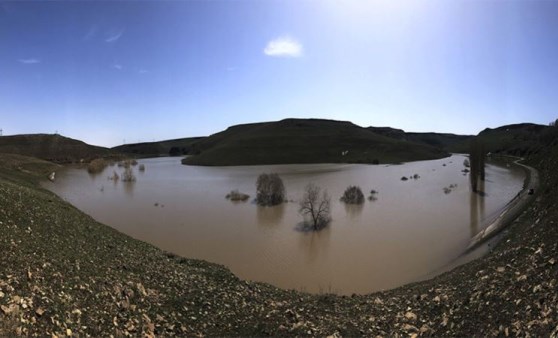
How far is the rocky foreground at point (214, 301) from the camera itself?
8492mm

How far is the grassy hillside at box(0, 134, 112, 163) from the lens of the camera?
13936 cm

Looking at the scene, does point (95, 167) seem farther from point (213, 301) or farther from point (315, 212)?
point (213, 301)

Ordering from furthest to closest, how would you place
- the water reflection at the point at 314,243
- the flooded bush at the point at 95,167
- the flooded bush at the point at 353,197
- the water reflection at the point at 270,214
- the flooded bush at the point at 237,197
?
the flooded bush at the point at 95,167 < the flooded bush at the point at 237,197 < the flooded bush at the point at 353,197 < the water reflection at the point at 270,214 < the water reflection at the point at 314,243

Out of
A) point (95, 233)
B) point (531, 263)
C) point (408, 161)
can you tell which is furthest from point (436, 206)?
point (408, 161)

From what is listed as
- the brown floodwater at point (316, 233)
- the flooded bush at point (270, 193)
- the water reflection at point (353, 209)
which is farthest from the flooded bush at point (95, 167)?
the water reflection at point (353, 209)

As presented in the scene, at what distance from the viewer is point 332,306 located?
1341 cm

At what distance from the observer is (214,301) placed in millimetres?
12688

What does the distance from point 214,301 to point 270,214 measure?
103 feet

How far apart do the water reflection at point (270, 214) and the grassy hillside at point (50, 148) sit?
4398 inches

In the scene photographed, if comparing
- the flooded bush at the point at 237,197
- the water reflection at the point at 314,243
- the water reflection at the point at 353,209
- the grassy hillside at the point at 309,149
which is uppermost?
the grassy hillside at the point at 309,149

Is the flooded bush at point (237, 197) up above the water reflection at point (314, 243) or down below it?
above

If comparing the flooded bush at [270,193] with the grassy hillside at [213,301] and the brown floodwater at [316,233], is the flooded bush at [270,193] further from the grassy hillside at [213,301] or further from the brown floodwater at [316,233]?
the grassy hillside at [213,301]

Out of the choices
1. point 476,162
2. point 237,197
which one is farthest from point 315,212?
point 476,162

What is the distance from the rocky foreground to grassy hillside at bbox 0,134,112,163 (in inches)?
5333
